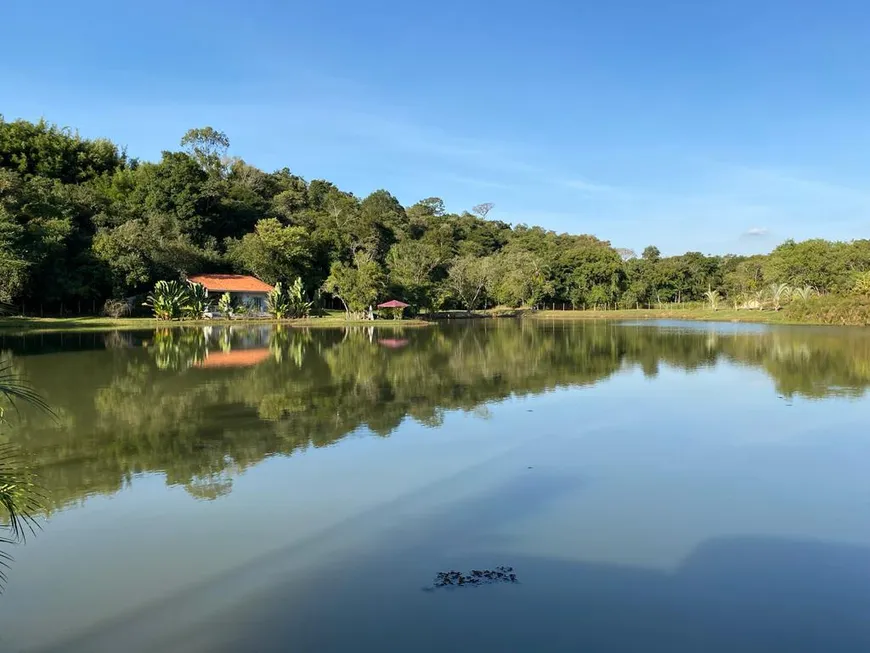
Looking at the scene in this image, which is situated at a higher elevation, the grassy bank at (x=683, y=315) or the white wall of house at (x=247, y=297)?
the white wall of house at (x=247, y=297)

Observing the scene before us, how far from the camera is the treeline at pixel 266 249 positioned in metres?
41.5

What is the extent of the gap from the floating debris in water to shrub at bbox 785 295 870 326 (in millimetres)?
46587

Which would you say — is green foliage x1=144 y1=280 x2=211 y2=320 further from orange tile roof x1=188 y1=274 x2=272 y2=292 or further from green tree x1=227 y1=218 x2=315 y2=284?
green tree x1=227 y1=218 x2=315 y2=284

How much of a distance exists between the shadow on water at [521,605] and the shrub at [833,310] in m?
44.3

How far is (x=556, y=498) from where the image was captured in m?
7.27

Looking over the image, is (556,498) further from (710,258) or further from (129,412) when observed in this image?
(710,258)

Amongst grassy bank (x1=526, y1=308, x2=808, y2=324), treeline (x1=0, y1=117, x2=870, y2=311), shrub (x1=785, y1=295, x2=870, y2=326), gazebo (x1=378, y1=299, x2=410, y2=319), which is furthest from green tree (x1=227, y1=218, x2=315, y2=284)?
shrub (x1=785, y1=295, x2=870, y2=326)

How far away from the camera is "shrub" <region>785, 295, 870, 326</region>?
139 ft

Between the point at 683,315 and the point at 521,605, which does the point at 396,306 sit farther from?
the point at 521,605

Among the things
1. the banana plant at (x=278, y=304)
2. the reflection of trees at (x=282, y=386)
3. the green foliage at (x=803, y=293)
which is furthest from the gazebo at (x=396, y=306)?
the green foliage at (x=803, y=293)

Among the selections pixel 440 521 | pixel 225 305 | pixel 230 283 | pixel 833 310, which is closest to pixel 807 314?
pixel 833 310

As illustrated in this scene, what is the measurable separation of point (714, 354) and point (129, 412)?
68.9 ft

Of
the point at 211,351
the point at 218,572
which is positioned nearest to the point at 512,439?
the point at 218,572

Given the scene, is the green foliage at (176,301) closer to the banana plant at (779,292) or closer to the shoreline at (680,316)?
the shoreline at (680,316)
